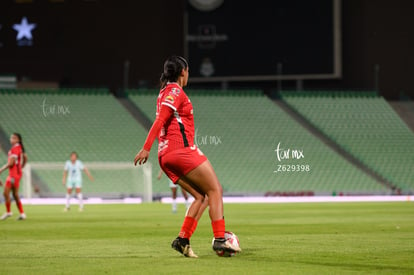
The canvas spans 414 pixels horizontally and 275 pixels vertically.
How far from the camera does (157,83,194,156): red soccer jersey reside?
1168 centimetres

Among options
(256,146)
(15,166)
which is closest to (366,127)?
(256,146)

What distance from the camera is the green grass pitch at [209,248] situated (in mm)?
10469

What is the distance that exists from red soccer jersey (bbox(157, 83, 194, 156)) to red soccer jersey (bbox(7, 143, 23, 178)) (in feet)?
44.4

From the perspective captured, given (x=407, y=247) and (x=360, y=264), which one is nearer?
(x=360, y=264)

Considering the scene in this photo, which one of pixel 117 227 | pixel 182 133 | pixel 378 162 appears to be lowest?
pixel 378 162

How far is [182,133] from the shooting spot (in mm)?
11742

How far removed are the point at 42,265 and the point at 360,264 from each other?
399cm

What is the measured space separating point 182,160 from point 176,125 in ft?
1.59

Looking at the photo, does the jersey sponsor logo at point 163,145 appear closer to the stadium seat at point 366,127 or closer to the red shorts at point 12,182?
the red shorts at point 12,182

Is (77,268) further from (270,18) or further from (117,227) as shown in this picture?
(270,18)

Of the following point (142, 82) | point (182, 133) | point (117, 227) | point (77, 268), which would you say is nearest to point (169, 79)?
point (182, 133)

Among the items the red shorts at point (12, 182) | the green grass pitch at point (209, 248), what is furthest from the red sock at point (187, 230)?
the red shorts at point (12, 182)

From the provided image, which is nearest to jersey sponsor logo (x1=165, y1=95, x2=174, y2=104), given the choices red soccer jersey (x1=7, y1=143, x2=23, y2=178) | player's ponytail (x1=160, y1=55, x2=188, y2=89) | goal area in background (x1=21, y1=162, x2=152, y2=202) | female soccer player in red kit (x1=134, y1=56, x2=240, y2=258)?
female soccer player in red kit (x1=134, y1=56, x2=240, y2=258)

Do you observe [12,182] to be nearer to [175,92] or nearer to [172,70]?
[172,70]
